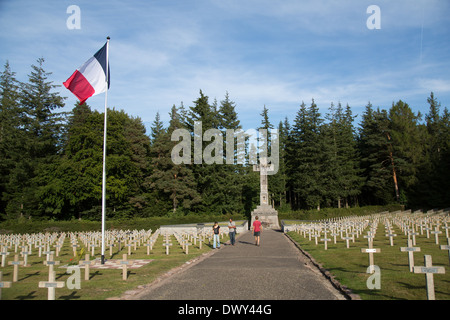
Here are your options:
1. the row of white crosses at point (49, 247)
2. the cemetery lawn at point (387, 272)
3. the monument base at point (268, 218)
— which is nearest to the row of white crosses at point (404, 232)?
the cemetery lawn at point (387, 272)

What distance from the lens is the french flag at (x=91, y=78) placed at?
1348cm

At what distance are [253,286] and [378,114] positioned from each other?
60893 millimetres

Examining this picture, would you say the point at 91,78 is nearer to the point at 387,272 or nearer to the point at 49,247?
the point at 49,247

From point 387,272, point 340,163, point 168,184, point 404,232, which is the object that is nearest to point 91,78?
point 387,272

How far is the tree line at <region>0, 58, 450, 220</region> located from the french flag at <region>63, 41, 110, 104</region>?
2916 cm

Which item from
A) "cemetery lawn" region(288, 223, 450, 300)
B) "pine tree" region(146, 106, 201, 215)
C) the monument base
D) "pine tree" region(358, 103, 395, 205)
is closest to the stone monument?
the monument base

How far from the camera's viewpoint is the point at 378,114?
61.0 meters

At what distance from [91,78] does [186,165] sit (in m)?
39.3

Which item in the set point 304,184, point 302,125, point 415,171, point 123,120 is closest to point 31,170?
point 123,120

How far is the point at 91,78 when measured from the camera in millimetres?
13914

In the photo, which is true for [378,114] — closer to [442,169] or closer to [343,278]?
[442,169]

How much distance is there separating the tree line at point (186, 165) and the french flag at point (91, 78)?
29.2 meters

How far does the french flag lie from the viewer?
13.5 m

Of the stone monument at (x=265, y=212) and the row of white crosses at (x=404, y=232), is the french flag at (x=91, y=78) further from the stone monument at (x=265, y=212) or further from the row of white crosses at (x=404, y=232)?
the stone monument at (x=265, y=212)
